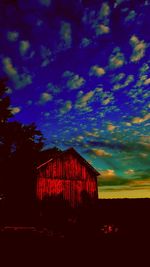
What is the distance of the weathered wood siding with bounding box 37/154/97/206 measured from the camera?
31098 mm

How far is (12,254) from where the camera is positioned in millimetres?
12977

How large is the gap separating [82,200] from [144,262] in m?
22.7

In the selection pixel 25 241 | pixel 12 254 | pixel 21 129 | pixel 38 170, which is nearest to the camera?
pixel 12 254

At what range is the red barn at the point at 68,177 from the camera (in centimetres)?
3117

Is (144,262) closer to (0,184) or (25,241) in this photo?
(25,241)

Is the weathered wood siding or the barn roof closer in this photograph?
the weathered wood siding

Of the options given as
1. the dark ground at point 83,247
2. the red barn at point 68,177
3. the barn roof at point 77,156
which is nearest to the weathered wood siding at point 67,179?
the red barn at point 68,177

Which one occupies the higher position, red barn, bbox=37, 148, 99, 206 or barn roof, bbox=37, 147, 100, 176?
barn roof, bbox=37, 147, 100, 176

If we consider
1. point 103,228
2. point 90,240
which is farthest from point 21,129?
point 90,240

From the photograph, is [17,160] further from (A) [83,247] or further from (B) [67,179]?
(A) [83,247]

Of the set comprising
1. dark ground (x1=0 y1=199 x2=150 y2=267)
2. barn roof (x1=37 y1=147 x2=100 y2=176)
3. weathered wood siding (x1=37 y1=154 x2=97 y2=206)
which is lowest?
dark ground (x1=0 y1=199 x2=150 y2=267)

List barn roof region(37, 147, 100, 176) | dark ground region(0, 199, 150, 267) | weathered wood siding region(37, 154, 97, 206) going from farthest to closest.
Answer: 1. barn roof region(37, 147, 100, 176)
2. weathered wood siding region(37, 154, 97, 206)
3. dark ground region(0, 199, 150, 267)

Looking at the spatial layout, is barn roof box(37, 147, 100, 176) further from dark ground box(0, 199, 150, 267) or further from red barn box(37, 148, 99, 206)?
dark ground box(0, 199, 150, 267)

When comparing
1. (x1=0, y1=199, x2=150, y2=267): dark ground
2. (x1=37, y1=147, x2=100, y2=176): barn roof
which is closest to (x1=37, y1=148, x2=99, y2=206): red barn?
(x1=37, y1=147, x2=100, y2=176): barn roof
